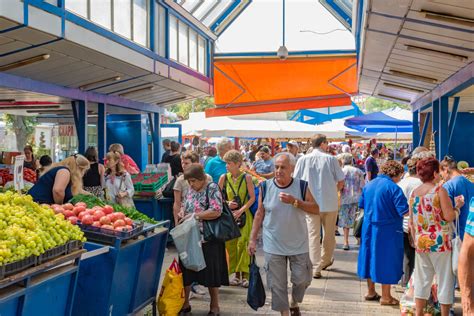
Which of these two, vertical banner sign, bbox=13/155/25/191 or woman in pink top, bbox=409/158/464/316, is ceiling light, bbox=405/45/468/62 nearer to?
woman in pink top, bbox=409/158/464/316

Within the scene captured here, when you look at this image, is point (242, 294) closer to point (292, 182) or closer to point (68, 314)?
point (292, 182)

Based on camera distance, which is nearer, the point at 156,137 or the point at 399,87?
the point at 399,87

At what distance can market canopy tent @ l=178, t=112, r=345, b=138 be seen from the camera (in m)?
17.9

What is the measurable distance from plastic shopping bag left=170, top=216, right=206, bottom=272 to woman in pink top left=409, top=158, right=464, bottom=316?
86.1 inches

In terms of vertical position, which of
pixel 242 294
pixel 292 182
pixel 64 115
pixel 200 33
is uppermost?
pixel 200 33

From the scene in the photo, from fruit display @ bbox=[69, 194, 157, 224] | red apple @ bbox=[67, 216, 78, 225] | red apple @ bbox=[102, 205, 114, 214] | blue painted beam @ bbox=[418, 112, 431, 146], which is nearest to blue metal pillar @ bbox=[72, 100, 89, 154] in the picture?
fruit display @ bbox=[69, 194, 157, 224]

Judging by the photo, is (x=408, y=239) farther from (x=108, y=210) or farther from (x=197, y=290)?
(x=108, y=210)

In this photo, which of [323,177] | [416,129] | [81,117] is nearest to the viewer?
[323,177]

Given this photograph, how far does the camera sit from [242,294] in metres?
7.41

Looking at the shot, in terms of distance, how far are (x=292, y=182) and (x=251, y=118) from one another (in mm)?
14890

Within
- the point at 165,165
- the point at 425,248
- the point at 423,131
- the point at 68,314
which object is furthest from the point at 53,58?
the point at 423,131

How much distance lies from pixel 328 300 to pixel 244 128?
11328 mm

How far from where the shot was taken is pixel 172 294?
6.14 metres

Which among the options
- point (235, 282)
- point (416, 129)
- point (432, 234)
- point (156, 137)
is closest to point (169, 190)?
point (235, 282)
